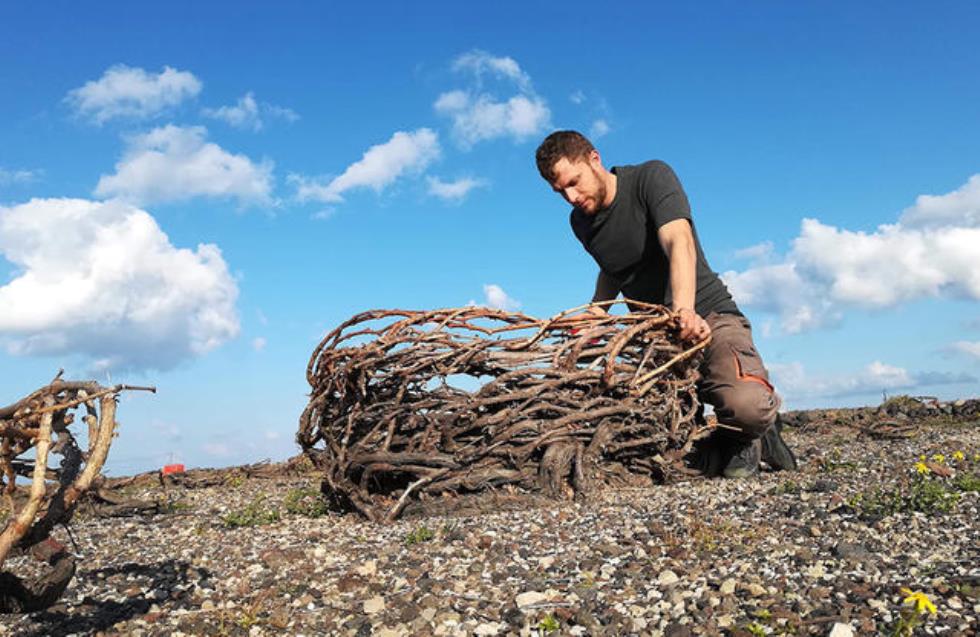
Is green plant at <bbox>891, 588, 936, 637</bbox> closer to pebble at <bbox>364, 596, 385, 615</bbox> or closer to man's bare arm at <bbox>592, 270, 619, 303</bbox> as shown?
pebble at <bbox>364, 596, 385, 615</bbox>

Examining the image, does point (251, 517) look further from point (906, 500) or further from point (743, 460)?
point (906, 500)

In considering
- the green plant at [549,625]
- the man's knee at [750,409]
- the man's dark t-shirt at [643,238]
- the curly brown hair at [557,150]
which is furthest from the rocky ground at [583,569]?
the curly brown hair at [557,150]

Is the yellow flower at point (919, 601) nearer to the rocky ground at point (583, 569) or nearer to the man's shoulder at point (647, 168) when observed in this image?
the rocky ground at point (583, 569)

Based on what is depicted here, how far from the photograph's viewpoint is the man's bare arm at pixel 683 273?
219 inches

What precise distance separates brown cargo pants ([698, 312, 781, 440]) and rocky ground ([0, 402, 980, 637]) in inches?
30.5

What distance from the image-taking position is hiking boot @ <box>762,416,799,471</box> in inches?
242

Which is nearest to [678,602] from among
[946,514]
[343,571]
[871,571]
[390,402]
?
[871,571]

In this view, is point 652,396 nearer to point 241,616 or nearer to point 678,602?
point 678,602

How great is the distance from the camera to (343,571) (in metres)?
3.58

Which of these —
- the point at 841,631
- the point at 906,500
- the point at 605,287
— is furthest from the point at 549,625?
the point at 605,287

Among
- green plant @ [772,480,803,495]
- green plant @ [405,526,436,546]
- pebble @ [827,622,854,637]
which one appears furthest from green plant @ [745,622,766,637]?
green plant @ [772,480,803,495]

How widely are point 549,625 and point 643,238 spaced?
4003 mm

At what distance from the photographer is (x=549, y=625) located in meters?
2.80

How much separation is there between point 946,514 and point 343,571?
2.92m
